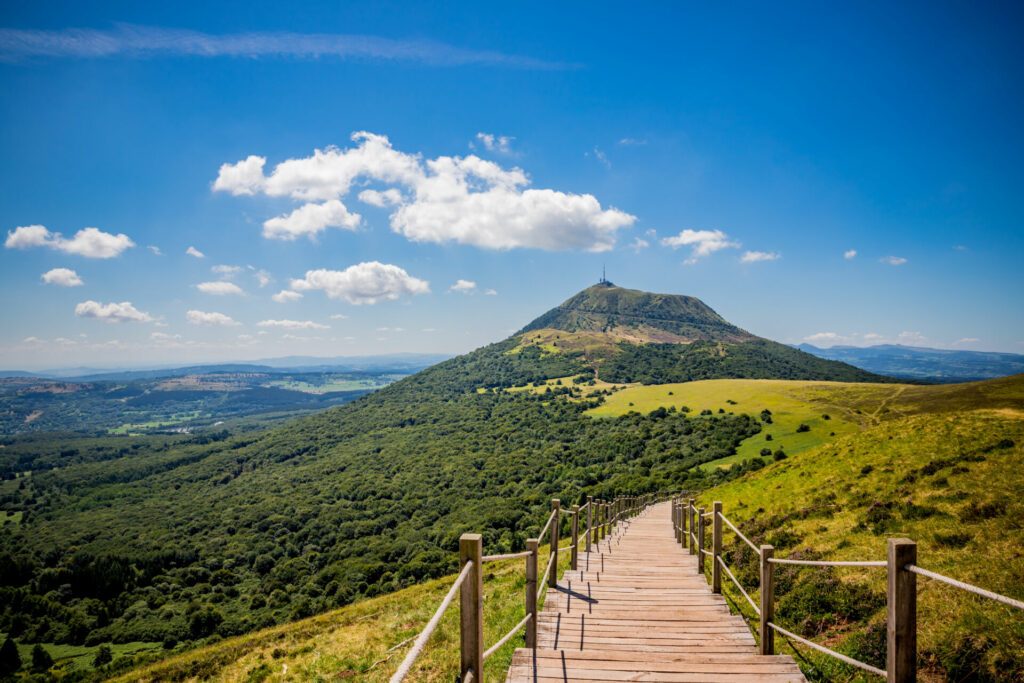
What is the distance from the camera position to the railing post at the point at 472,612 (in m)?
3.36

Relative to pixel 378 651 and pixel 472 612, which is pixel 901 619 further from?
pixel 378 651

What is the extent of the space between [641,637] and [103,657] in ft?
246

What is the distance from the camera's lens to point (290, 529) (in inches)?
3270

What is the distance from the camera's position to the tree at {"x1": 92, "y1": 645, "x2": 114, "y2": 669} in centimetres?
5133

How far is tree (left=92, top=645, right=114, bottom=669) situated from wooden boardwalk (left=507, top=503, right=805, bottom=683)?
6990 centimetres

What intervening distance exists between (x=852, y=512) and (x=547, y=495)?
60145 mm

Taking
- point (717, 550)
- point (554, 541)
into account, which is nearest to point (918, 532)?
point (717, 550)

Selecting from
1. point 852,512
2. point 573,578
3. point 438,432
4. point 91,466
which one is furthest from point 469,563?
point 91,466

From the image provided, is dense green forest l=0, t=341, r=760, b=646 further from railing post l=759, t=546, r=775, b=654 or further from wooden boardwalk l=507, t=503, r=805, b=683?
railing post l=759, t=546, r=775, b=654

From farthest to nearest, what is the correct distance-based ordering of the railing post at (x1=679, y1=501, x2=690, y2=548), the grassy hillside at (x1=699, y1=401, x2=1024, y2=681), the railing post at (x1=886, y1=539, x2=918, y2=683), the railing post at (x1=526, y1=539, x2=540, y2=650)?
the railing post at (x1=679, y1=501, x2=690, y2=548) < the grassy hillside at (x1=699, y1=401, x2=1024, y2=681) < the railing post at (x1=526, y1=539, x2=540, y2=650) < the railing post at (x1=886, y1=539, x2=918, y2=683)

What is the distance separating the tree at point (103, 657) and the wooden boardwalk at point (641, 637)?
6990 centimetres

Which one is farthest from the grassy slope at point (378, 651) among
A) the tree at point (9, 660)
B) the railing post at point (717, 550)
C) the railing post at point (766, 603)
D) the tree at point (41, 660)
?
the tree at point (41, 660)

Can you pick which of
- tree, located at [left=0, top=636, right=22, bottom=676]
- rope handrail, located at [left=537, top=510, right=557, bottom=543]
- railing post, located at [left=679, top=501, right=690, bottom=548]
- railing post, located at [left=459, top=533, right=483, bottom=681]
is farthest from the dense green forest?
railing post, located at [left=459, top=533, right=483, bottom=681]

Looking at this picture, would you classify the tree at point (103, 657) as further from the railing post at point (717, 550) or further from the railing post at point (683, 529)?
the railing post at point (717, 550)
